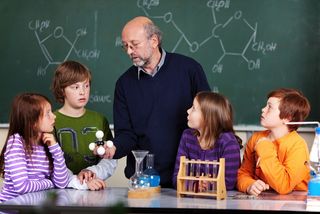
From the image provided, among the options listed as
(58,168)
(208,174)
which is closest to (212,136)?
(208,174)

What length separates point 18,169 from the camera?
8.80 feet

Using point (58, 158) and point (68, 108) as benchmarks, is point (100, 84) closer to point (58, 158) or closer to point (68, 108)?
point (68, 108)

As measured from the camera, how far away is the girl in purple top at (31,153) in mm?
2705

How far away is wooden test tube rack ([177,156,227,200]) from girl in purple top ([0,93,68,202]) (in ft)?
2.04

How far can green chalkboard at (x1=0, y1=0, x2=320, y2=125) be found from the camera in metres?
4.25

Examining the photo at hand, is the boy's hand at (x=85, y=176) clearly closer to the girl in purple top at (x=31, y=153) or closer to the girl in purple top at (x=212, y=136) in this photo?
the girl in purple top at (x=31, y=153)

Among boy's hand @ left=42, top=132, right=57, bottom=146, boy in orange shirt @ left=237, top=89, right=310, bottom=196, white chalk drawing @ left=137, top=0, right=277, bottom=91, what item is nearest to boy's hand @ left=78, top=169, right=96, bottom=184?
boy's hand @ left=42, top=132, right=57, bottom=146

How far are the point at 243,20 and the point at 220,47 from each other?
10.6 inches

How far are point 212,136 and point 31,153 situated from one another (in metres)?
0.90

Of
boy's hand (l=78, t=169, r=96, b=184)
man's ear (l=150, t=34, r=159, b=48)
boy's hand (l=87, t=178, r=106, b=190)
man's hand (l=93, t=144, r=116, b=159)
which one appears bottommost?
boy's hand (l=87, t=178, r=106, b=190)

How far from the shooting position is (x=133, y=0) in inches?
173

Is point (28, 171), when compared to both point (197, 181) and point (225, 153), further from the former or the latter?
point (225, 153)

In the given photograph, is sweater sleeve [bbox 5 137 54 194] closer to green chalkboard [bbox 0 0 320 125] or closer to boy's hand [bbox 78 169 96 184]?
boy's hand [bbox 78 169 96 184]

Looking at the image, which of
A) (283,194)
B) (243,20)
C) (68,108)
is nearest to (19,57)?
(68,108)
